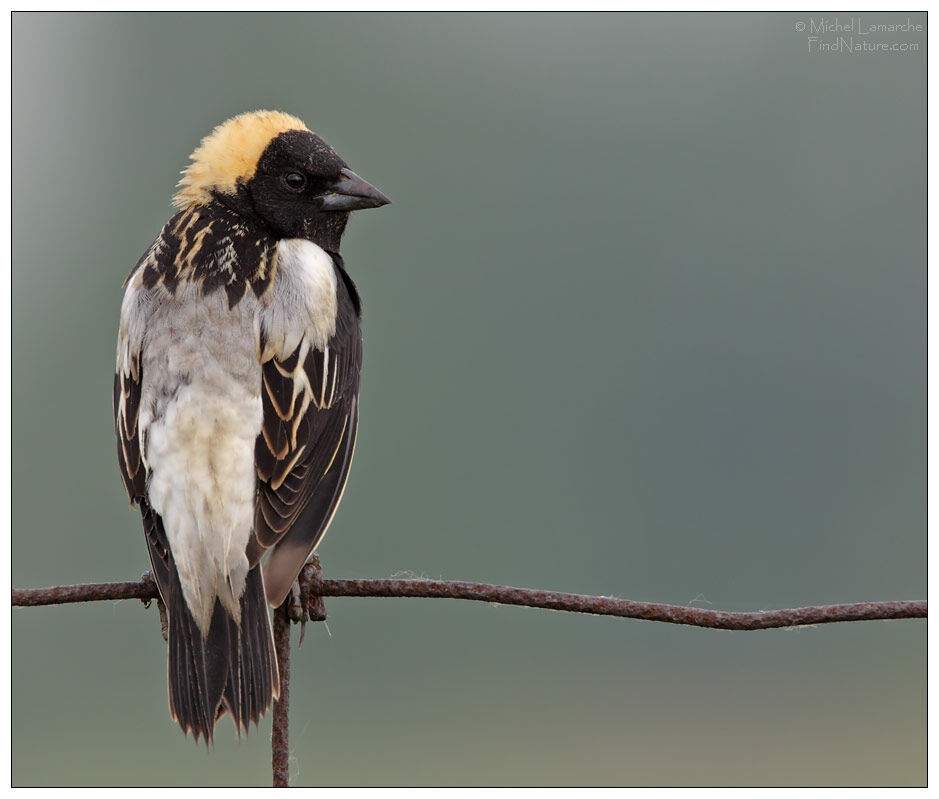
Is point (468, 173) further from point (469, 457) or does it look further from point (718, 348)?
point (469, 457)

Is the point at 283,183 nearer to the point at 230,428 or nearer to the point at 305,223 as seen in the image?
the point at 305,223

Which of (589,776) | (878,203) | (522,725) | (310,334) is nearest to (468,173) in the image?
(878,203)

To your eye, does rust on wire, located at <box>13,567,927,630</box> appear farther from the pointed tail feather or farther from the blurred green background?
the blurred green background

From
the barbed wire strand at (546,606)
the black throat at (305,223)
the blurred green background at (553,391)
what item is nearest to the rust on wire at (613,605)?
the barbed wire strand at (546,606)

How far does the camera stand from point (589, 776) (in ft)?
58.2

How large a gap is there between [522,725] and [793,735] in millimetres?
4792

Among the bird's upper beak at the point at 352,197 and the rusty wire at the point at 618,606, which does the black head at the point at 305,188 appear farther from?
the rusty wire at the point at 618,606

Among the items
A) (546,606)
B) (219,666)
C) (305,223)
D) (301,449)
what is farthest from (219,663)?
(305,223)

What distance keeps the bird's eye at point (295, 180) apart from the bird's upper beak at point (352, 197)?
0.32ft

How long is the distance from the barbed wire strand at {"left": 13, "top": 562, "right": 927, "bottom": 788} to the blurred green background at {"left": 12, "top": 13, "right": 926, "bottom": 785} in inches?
436

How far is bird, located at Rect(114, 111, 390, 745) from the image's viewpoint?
12.7 ft

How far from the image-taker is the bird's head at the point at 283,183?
4812 millimetres

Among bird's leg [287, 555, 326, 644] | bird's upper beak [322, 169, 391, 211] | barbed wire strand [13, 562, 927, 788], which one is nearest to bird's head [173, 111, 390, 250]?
bird's upper beak [322, 169, 391, 211]

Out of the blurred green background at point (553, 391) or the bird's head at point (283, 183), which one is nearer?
the bird's head at point (283, 183)
